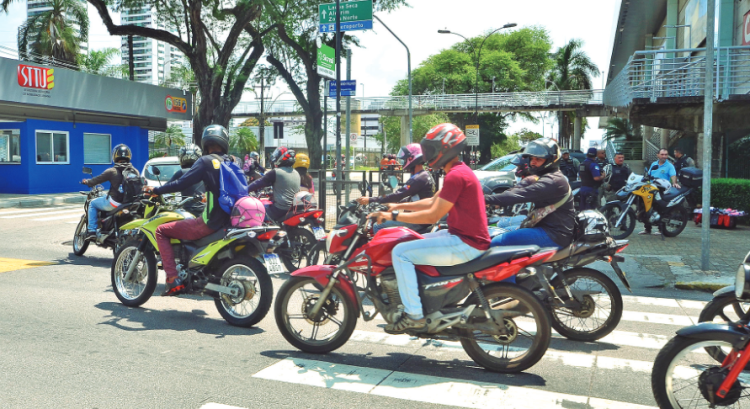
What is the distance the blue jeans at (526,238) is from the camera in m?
5.40

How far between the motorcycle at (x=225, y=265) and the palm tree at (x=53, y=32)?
108 ft

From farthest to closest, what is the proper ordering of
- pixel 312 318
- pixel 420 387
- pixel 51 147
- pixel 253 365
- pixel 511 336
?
pixel 51 147 < pixel 312 318 < pixel 253 365 < pixel 511 336 < pixel 420 387

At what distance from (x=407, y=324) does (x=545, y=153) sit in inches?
80.7

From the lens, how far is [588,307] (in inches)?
217

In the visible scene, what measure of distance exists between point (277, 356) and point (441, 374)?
1332 millimetres

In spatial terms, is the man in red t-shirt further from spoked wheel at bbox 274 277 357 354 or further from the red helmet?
spoked wheel at bbox 274 277 357 354

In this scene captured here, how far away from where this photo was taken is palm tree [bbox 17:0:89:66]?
1395 inches

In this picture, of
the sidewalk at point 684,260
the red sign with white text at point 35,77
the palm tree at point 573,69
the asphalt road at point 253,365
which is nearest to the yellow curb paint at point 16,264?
the asphalt road at point 253,365

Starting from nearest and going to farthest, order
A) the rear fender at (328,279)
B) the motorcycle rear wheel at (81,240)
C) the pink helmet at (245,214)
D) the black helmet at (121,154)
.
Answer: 1. the rear fender at (328,279)
2. the pink helmet at (245,214)
3. the black helmet at (121,154)
4. the motorcycle rear wheel at (81,240)

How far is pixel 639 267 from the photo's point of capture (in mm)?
9516

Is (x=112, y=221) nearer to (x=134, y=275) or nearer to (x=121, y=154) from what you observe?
(x=121, y=154)

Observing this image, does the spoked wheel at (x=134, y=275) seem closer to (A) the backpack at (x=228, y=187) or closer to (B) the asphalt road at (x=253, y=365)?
(B) the asphalt road at (x=253, y=365)

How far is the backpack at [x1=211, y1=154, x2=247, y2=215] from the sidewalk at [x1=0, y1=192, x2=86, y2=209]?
16588 millimetres

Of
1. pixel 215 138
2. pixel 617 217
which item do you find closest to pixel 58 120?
pixel 617 217
